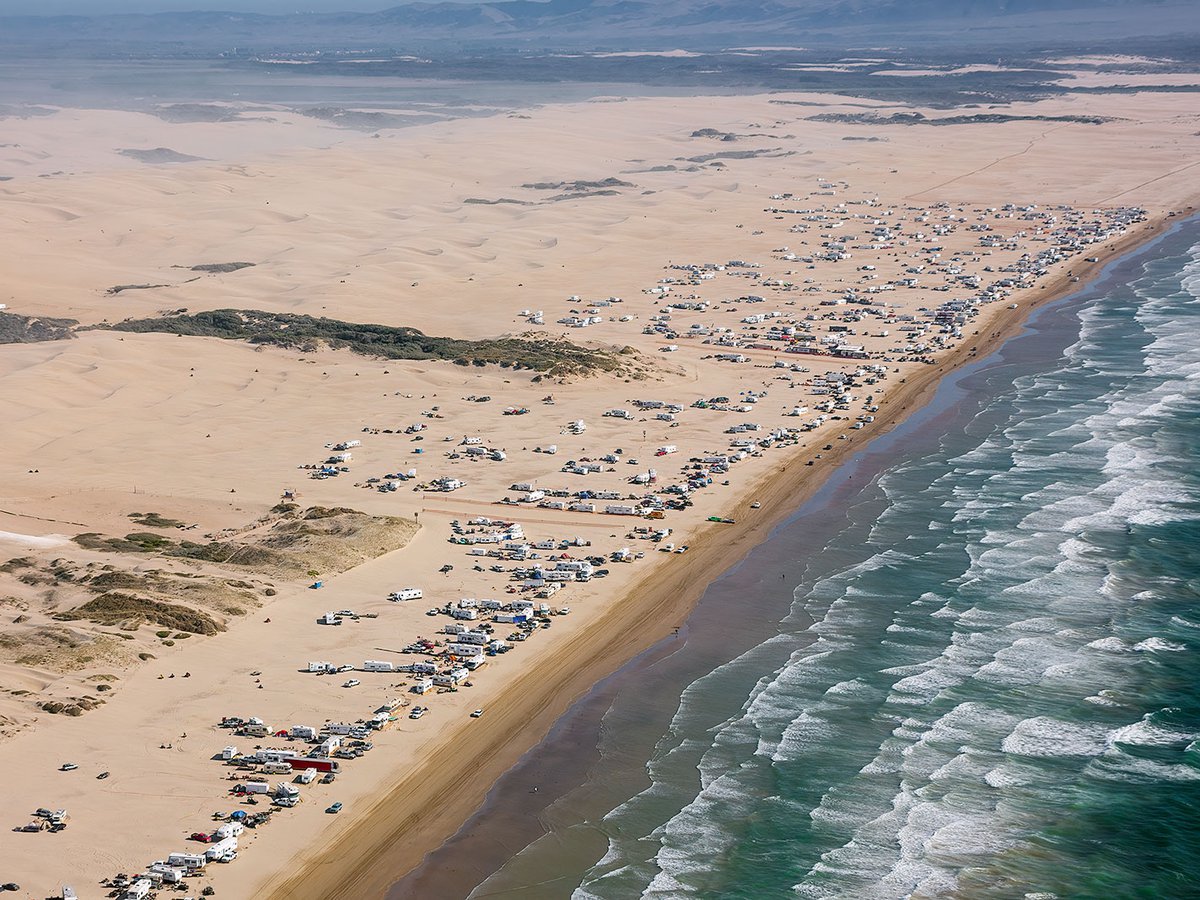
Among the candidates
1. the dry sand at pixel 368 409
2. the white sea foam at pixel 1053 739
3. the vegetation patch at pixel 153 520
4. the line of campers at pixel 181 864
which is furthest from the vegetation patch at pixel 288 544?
the white sea foam at pixel 1053 739

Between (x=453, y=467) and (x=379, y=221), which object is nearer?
(x=453, y=467)

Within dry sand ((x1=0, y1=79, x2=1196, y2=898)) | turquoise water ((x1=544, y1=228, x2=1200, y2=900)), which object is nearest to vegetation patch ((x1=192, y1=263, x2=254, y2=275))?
dry sand ((x1=0, y1=79, x2=1196, y2=898))

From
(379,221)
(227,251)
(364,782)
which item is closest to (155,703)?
(364,782)

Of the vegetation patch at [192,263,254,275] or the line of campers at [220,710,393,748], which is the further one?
the vegetation patch at [192,263,254,275]

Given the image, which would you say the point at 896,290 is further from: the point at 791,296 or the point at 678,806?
the point at 678,806

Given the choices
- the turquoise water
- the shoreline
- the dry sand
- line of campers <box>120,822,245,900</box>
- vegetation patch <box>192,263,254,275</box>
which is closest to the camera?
line of campers <box>120,822,245,900</box>

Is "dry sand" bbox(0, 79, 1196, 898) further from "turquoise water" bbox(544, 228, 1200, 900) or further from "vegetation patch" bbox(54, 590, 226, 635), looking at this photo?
"turquoise water" bbox(544, 228, 1200, 900)
